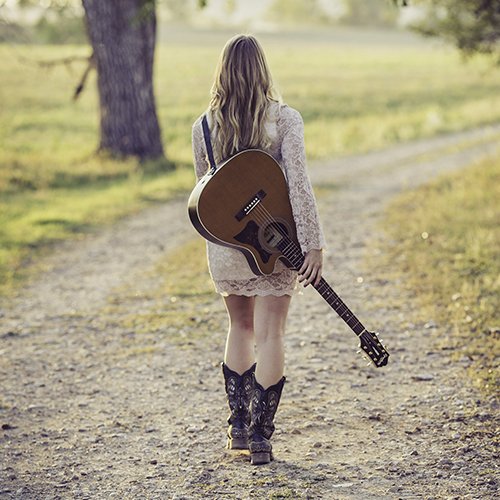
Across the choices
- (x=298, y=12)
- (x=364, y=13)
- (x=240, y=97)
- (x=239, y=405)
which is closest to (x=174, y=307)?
(x=239, y=405)

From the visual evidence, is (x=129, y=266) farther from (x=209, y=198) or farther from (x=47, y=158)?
(x=47, y=158)

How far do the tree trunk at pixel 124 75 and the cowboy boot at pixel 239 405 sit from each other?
11.8 m

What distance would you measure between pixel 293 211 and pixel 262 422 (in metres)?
1.11

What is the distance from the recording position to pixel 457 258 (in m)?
9.02

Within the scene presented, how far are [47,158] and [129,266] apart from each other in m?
8.07

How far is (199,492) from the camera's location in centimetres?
441

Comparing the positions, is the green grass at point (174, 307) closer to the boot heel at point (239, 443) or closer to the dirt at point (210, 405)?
the dirt at point (210, 405)

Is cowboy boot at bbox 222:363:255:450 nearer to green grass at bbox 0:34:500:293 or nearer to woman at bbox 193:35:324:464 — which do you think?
woman at bbox 193:35:324:464

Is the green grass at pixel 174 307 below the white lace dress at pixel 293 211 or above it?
below

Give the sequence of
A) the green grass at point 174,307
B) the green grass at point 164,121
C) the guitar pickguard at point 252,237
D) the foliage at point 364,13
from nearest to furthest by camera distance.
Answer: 1. the guitar pickguard at point 252,237
2. the green grass at point 174,307
3. the green grass at point 164,121
4. the foliage at point 364,13

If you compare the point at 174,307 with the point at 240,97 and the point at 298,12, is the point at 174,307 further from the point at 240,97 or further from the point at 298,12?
the point at 298,12

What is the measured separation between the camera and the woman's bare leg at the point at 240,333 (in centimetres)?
471

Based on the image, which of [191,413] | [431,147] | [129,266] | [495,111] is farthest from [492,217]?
[495,111]

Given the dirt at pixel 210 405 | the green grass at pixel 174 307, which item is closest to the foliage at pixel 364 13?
the green grass at pixel 174 307
